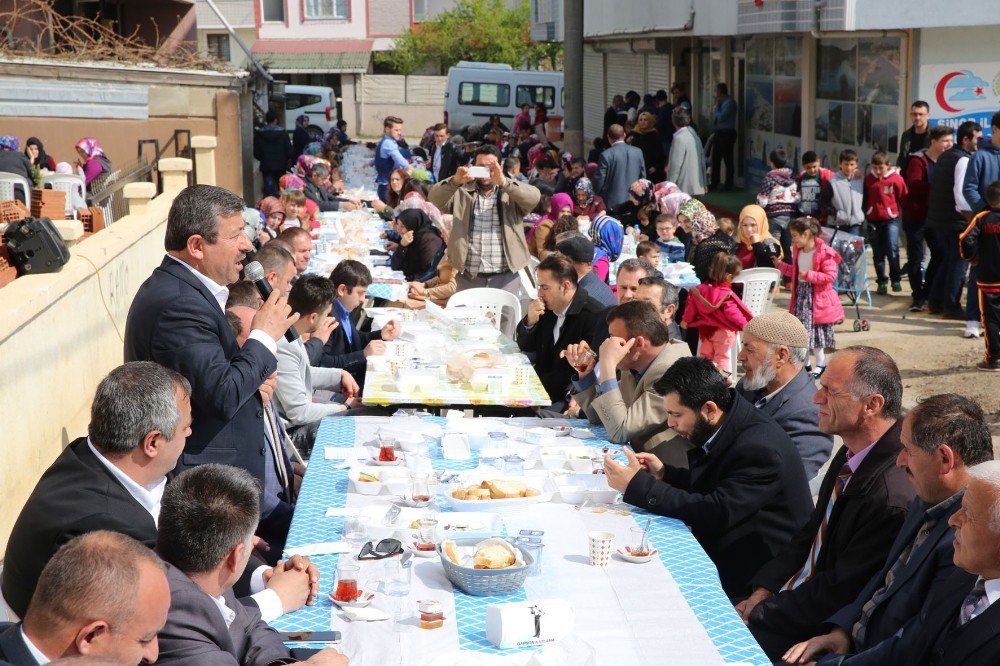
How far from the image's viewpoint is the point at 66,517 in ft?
11.1

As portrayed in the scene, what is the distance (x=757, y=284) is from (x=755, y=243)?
3.03 feet

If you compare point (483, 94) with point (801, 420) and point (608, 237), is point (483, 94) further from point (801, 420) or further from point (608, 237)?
point (801, 420)

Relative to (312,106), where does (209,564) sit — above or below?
below

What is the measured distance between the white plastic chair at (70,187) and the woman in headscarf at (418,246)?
11.8 ft

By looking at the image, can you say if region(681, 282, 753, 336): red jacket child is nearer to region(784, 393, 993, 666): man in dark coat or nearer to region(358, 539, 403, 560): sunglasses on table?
region(784, 393, 993, 666): man in dark coat

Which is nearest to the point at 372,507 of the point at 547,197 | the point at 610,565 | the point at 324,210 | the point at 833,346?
the point at 610,565

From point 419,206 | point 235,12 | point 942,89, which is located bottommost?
point 419,206

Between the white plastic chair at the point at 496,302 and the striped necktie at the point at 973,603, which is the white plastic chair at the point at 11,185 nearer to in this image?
the white plastic chair at the point at 496,302

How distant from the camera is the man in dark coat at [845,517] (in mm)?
3969

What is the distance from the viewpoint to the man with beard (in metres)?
4.39

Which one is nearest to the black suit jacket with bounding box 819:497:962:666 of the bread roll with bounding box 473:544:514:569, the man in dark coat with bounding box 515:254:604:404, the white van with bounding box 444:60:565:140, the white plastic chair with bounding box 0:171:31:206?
the bread roll with bounding box 473:544:514:569

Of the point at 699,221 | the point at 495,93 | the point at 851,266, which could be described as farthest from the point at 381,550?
the point at 495,93

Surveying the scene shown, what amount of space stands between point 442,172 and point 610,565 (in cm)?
1529

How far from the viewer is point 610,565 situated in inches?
155
